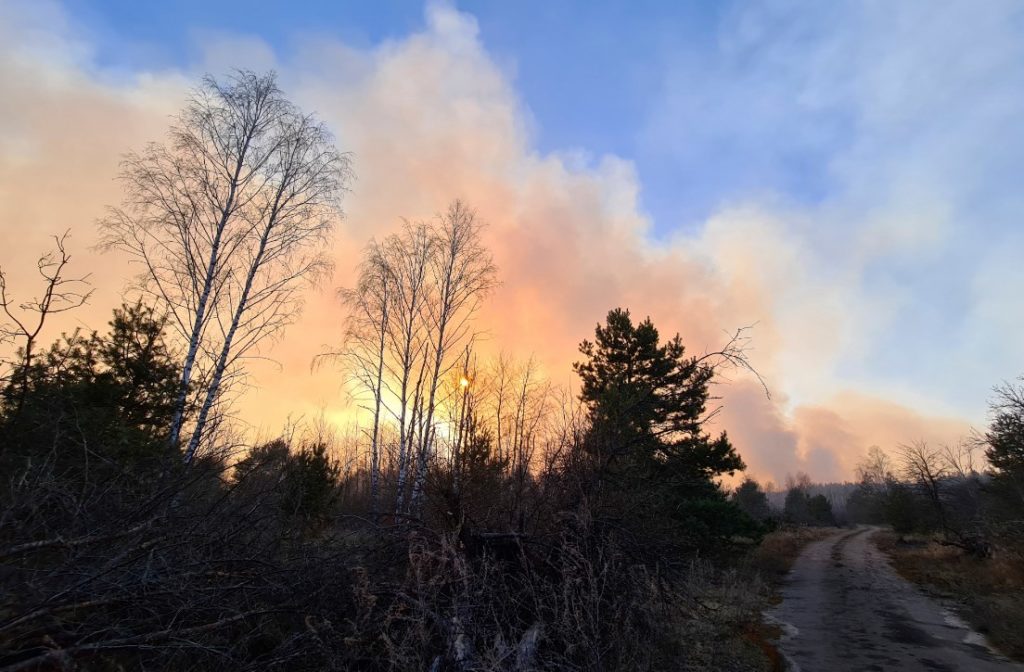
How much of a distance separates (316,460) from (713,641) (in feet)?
46.9

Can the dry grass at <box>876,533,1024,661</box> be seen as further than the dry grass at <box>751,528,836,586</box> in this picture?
No

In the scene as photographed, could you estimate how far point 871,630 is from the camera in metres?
A: 10.1

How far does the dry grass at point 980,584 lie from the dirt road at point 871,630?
392 mm

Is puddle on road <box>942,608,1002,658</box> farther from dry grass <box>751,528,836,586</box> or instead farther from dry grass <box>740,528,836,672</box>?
dry grass <box>751,528,836,586</box>

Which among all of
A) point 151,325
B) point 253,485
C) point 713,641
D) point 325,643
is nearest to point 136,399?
point 151,325

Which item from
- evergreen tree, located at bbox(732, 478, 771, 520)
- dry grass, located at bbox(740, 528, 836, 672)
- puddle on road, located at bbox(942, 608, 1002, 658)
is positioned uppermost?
evergreen tree, located at bbox(732, 478, 771, 520)

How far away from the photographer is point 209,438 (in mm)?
7934

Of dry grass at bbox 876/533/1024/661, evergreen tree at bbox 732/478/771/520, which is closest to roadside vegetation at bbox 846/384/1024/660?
dry grass at bbox 876/533/1024/661

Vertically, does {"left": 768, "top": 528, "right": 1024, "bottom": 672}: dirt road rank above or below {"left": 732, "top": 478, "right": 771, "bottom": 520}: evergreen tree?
below

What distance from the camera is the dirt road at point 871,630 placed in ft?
25.8

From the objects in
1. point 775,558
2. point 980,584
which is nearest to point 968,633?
point 980,584

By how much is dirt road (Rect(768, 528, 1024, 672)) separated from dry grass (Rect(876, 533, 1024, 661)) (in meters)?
0.39

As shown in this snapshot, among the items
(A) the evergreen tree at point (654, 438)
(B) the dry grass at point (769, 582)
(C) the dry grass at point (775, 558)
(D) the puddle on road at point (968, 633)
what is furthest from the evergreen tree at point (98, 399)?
(C) the dry grass at point (775, 558)

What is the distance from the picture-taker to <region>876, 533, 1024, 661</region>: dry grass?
9.13m
